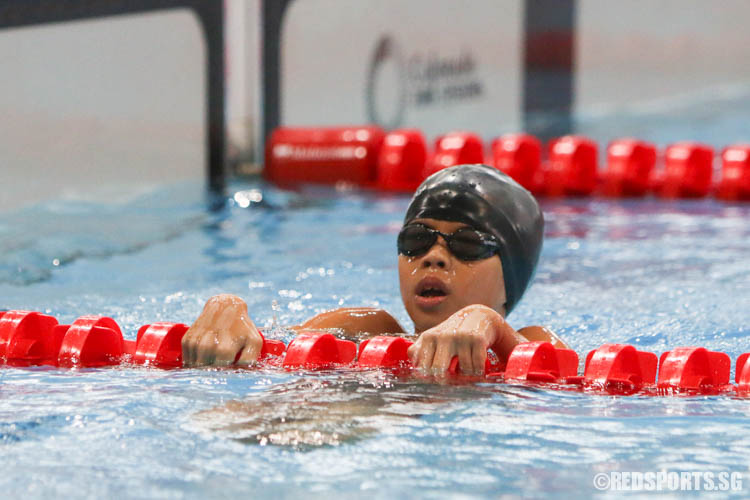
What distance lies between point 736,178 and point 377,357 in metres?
7.27

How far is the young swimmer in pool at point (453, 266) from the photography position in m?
3.30

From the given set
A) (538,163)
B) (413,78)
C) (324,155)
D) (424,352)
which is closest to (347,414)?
(424,352)

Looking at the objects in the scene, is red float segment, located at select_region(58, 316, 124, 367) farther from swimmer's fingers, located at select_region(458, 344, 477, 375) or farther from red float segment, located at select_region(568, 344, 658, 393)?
red float segment, located at select_region(568, 344, 658, 393)

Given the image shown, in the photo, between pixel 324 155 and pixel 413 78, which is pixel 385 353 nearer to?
pixel 324 155

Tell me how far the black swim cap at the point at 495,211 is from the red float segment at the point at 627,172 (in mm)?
6634

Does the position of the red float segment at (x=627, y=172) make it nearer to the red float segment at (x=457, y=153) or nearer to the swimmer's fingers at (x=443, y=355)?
the red float segment at (x=457, y=153)

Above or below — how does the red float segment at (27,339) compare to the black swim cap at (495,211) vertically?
below

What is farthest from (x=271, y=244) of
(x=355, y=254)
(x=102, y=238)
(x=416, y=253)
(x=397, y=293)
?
(x=416, y=253)

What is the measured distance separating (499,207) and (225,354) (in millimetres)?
1101

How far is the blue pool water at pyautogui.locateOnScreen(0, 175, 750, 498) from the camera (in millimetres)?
2223

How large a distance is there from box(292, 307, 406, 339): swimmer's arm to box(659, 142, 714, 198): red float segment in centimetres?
674

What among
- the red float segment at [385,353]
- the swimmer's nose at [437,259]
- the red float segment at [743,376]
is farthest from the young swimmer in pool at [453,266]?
the red float segment at [743,376]

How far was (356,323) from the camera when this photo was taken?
3.86 metres
